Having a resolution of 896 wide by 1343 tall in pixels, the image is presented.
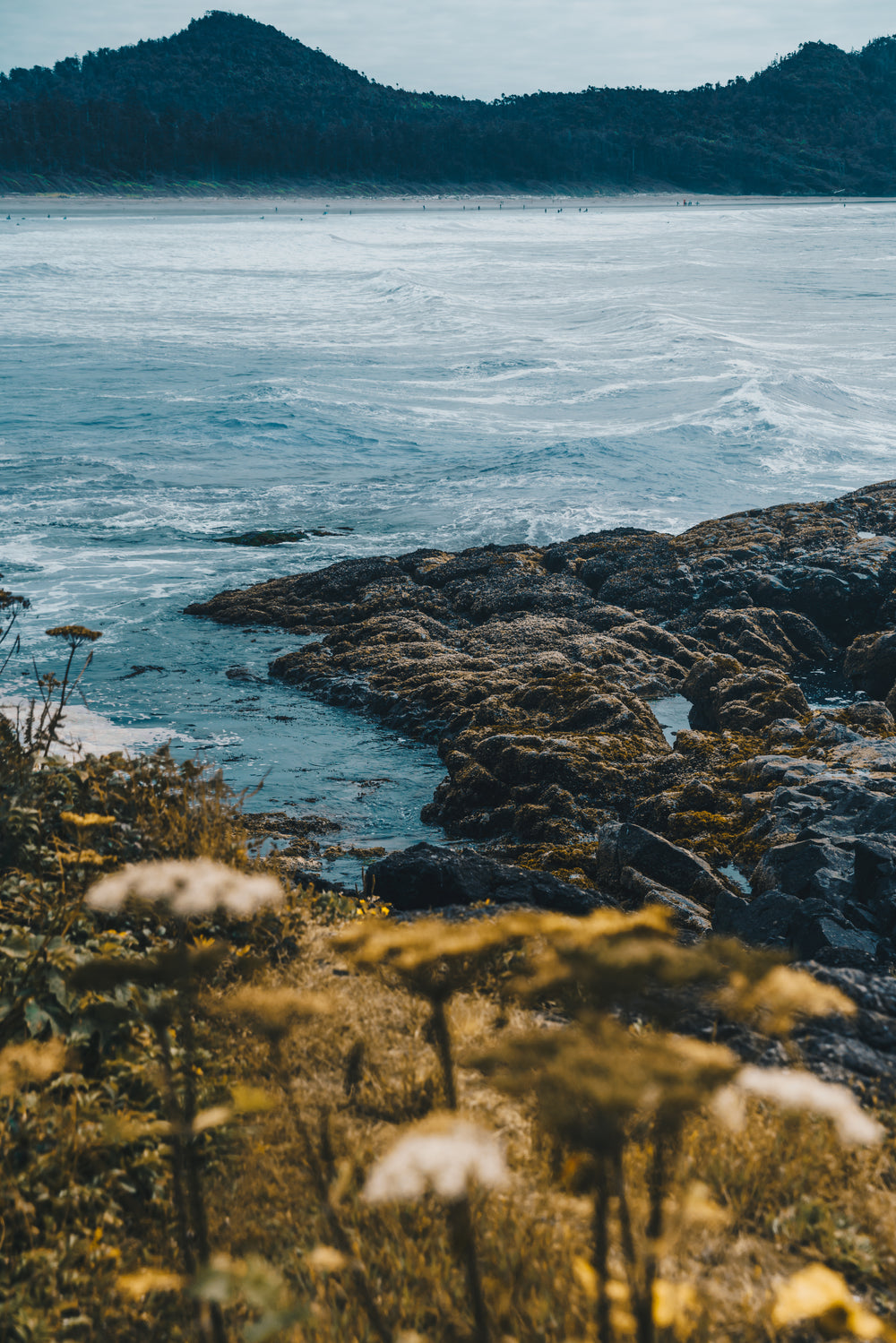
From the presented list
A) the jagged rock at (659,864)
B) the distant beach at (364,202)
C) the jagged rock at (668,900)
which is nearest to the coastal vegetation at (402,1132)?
the jagged rock at (668,900)

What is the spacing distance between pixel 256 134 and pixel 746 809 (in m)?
158

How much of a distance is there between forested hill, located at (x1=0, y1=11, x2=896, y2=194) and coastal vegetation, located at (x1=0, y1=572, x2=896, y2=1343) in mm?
138839

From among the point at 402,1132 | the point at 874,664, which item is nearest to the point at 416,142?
the point at 874,664

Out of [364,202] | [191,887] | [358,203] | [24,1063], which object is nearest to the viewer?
[191,887]

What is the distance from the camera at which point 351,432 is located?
2839cm

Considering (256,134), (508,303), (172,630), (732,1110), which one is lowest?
(172,630)

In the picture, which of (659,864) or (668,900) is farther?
(659,864)

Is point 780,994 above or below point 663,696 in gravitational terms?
above

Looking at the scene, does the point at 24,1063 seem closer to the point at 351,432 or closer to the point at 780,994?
the point at 780,994

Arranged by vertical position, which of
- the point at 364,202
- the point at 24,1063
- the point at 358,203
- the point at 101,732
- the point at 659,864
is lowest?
the point at 101,732

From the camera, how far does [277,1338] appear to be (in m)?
2.19

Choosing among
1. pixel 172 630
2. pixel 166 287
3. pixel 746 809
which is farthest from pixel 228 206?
pixel 746 809

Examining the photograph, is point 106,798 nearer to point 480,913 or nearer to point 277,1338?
point 480,913

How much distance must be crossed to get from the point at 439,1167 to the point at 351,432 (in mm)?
28025
